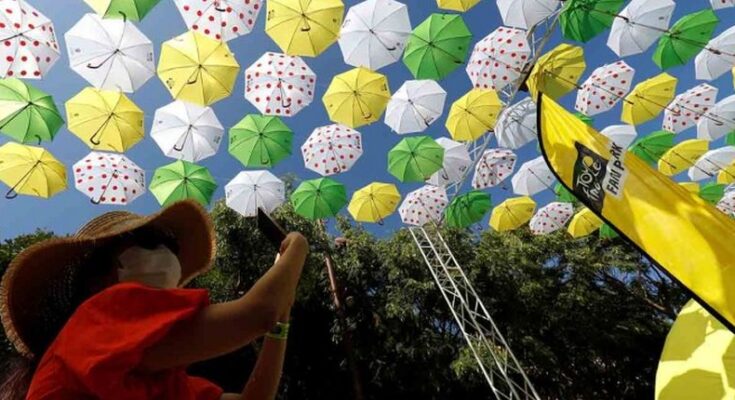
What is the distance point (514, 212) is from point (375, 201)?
354 cm

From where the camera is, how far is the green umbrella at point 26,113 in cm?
582

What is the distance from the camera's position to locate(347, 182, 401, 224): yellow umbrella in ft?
31.4

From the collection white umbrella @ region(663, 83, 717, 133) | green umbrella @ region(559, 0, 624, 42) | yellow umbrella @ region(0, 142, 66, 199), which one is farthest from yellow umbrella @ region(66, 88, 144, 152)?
white umbrella @ region(663, 83, 717, 133)

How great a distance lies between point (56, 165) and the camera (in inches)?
275

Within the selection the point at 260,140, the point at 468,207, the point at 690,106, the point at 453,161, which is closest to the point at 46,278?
the point at 260,140

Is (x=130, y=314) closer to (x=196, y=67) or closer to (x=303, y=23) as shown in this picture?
(x=303, y=23)

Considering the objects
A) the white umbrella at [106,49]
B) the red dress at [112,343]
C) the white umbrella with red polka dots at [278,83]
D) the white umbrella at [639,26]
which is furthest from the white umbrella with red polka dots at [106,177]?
the white umbrella at [639,26]

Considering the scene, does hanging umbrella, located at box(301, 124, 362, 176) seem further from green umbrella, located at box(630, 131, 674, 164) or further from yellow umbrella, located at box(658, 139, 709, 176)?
yellow umbrella, located at box(658, 139, 709, 176)

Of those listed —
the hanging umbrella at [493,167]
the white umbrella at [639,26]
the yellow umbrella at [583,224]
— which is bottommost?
the yellow umbrella at [583,224]

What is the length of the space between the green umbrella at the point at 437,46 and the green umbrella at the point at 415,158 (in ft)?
5.83

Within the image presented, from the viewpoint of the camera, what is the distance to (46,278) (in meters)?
1.02

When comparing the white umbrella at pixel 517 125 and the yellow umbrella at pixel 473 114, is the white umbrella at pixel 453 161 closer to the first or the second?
the white umbrella at pixel 517 125

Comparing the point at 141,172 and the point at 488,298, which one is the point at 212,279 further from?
the point at 488,298

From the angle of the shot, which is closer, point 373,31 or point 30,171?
point 373,31
